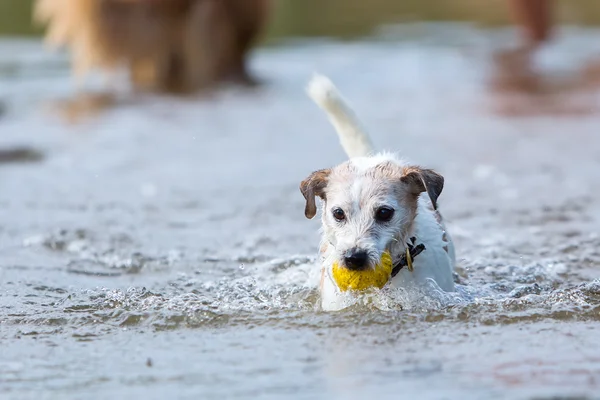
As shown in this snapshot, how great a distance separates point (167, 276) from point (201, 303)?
781mm

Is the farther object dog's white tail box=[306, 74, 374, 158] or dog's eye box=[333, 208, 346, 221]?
dog's white tail box=[306, 74, 374, 158]

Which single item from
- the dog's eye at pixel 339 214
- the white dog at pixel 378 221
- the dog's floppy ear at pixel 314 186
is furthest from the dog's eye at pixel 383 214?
the dog's floppy ear at pixel 314 186

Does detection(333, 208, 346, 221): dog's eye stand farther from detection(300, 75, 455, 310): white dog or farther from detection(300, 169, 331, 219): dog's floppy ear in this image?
detection(300, 169, 331, 219): dog's floppy ear

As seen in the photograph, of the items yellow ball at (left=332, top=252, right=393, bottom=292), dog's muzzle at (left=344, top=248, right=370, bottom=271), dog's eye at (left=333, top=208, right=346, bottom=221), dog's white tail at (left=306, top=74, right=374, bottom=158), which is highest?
dog's white tail at (left=306, top=74, right=374, bottom=158)

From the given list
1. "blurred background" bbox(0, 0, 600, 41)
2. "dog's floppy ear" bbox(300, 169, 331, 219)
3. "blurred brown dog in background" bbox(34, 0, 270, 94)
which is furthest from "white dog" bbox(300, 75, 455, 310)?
"blurred background" bbox(0, 0, 600, 41)

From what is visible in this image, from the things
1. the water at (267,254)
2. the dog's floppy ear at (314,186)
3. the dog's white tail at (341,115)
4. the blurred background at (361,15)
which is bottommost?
the water at (267,254)

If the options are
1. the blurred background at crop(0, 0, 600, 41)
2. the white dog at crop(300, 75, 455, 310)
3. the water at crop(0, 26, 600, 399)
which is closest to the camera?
the water at crop(0, 26, 600, 399)

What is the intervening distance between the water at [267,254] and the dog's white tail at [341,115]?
0.66 metres

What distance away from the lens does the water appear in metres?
3.95

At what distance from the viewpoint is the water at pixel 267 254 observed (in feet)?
13.0

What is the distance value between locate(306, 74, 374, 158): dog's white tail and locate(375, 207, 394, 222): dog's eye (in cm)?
77

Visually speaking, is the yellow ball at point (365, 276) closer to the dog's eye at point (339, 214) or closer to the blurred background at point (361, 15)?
the dog's eye at point (339, 214)

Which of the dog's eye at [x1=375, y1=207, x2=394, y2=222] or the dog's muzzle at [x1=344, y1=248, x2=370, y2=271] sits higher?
the dog's eye at [x1=375, y1=207, x2=394, y2=222]

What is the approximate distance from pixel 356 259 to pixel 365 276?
0.33ft
